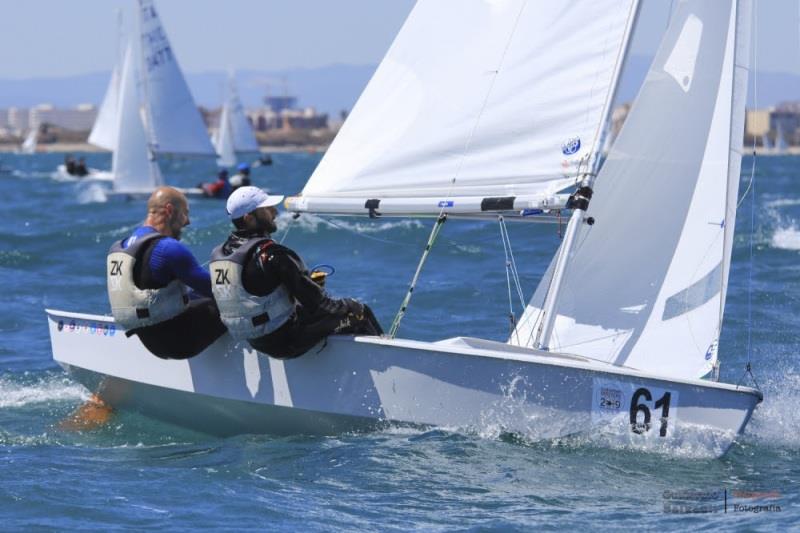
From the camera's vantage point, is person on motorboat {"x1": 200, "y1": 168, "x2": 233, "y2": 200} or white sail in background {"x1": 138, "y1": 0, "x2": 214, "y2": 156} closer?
person on motorboat {"x1": 200, "y1": 168, "x2": 233, "y2": 200}

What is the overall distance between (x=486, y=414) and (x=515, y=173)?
110cm

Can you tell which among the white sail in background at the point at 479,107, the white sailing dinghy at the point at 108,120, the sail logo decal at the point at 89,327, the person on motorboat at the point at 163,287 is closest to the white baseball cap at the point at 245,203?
the person on motorboat at the point at 163,287

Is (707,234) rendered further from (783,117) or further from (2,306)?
(783,117)

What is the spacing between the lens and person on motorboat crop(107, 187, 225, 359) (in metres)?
5.94

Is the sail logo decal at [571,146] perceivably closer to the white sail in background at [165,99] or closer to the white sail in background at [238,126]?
the white sail in background at [165,99]

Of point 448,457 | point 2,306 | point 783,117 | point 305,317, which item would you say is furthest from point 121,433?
point 783,117

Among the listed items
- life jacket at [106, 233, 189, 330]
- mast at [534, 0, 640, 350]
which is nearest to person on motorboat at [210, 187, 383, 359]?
life jacket at [106, 233, 189, 330]

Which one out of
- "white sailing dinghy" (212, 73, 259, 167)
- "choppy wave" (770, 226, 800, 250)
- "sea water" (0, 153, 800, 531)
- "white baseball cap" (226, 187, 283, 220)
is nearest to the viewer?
"sea water" (0, 153, 800, 531)

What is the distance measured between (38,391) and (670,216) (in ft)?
11.4

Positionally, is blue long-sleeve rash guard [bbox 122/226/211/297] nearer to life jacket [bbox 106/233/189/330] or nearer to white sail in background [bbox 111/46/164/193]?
life jacket [bbox 106/233/189/330]

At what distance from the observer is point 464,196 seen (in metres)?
6.20

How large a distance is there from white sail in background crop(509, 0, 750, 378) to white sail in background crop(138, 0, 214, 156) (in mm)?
22068

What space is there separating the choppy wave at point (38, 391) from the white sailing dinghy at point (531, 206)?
0.63 meters

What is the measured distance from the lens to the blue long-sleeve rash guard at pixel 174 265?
5914mm
